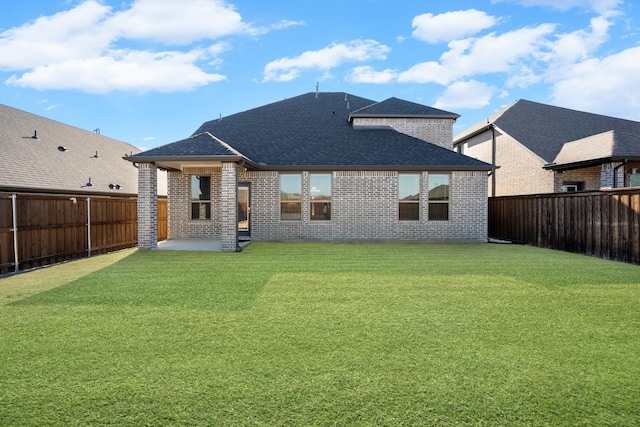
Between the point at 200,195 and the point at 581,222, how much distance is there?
13.6 m

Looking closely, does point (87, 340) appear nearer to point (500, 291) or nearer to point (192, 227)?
point (500, 291)

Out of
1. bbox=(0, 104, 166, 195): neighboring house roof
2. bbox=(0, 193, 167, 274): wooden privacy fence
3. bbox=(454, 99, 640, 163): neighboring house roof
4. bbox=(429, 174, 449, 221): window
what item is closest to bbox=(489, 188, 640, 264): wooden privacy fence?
bbox=(429, 174, 449, 221): window

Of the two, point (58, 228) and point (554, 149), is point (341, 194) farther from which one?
point (554, 149)

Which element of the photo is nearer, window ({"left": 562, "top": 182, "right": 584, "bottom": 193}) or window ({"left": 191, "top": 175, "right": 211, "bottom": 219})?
window ({"left": 191, "top": 175, "right": 211, "bottom": 219})

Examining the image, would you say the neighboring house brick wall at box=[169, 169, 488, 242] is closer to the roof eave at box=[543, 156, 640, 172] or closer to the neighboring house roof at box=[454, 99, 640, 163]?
the roof eave at box=[543, 156, 640, 172]

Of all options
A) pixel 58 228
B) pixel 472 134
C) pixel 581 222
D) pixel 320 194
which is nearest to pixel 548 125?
pixel 472 134

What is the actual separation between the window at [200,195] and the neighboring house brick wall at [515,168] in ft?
50.7

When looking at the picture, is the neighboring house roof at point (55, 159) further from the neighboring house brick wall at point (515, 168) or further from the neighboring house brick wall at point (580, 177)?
the neighboring house brick wall at point (580, 177)

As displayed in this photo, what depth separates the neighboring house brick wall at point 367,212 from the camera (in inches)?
587

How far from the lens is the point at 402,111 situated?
1766 cm

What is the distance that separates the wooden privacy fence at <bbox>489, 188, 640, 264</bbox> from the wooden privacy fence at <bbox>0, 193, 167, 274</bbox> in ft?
48.9

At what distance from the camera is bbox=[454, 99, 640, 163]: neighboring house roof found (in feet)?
66.0

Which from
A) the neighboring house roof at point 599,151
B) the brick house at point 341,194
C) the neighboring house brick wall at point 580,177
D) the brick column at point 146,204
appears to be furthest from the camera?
the neighboring house brick wall at point 580,177

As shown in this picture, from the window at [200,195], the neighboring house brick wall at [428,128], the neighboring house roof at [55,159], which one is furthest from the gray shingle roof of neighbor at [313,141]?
the neighboring house roof at [55,159]
